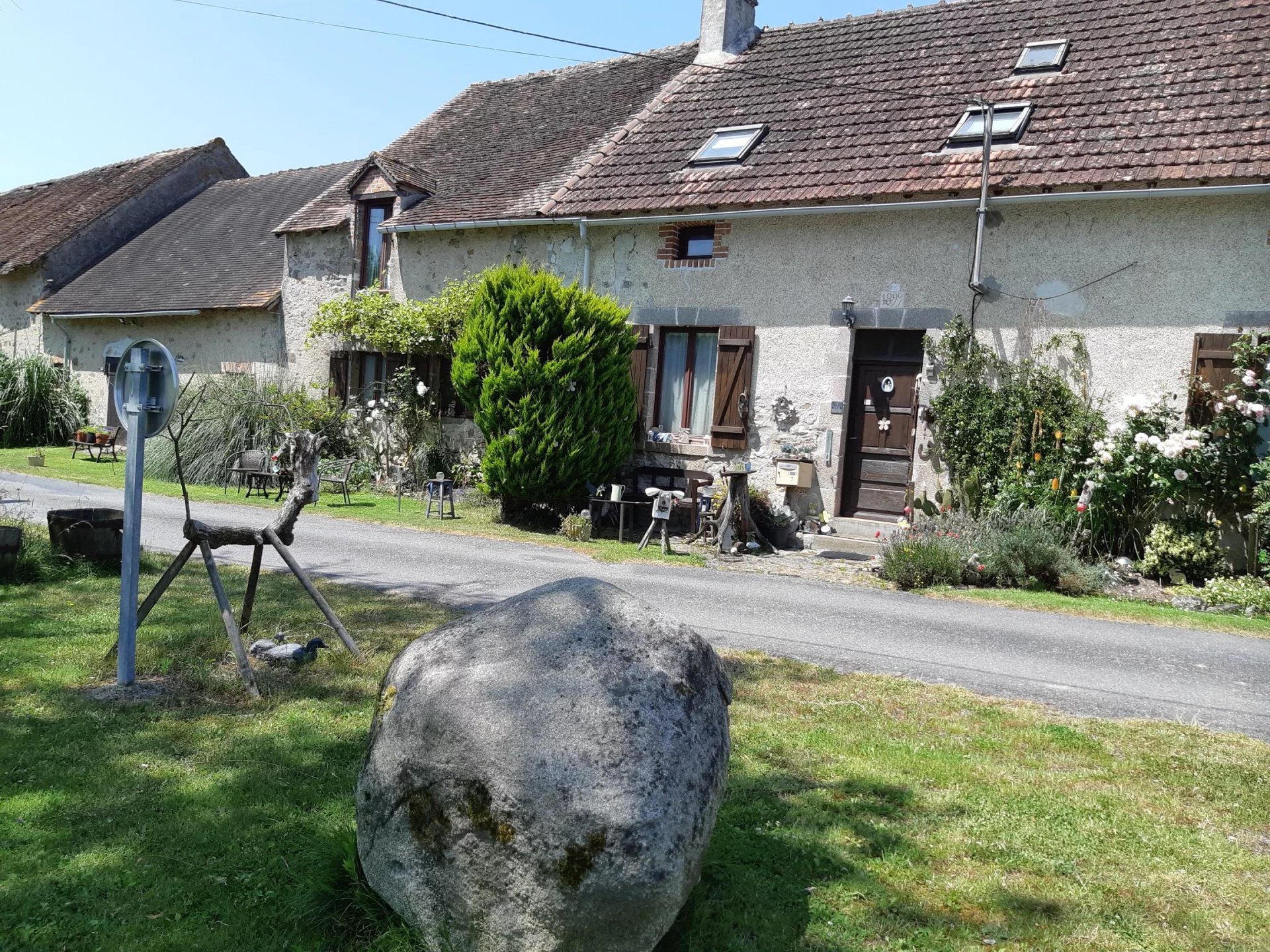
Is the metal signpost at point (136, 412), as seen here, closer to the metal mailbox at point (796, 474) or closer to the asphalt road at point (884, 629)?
the asphalt road at point (884, 629)

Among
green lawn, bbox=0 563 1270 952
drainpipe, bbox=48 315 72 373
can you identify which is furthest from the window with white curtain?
drainpipe, bbox=48 315 72 373

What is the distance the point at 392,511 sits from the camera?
44.4ft

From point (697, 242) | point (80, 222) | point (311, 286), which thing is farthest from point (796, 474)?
point (80, 222)

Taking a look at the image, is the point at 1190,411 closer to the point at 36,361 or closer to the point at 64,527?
the point at 64,527

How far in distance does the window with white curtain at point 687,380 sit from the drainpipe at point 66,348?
53.2 ft

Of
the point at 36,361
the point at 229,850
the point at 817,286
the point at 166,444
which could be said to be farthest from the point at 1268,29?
the point at 36,361

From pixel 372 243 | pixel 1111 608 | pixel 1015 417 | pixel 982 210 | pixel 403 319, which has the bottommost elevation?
pixel 1111 608

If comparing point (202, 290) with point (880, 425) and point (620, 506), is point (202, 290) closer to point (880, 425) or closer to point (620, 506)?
point (620, 506)

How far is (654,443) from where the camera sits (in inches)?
535

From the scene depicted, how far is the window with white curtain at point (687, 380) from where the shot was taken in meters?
13.5

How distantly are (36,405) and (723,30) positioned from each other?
16532mm

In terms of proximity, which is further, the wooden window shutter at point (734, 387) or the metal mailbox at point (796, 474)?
the wooden window shutter at point (734, 387)

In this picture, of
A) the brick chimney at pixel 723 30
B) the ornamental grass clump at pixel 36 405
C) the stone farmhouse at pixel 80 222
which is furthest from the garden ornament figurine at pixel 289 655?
the stone farmhouse at pixel 80 222

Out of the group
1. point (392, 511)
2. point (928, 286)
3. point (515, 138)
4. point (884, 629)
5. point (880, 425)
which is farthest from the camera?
point (515, 138)
